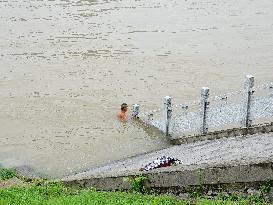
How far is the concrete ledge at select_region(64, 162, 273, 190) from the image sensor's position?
21.7ft

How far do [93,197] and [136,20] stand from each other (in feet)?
95.1

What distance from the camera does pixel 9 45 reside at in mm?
30203

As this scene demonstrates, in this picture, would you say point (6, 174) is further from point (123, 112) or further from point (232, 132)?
point (232, 132)

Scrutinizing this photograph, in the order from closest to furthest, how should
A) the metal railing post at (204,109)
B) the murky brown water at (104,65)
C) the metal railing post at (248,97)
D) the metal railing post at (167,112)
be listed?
1. the metal railing post at (248,97)
2. the metal railing post at (204,109)
3. the metal railing post at (167,112)
4. the murky brown water at (104,65)

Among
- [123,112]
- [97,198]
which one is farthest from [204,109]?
[97,198]

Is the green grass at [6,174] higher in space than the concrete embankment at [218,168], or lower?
lower

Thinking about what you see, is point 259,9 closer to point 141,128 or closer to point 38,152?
point 141,128

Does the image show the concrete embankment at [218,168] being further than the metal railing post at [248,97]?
No

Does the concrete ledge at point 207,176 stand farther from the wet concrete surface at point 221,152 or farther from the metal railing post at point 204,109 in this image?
the metal railing post at point 204,109

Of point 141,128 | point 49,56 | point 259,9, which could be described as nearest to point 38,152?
point 141,128

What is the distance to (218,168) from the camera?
23.0 ft

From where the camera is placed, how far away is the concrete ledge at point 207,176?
21.7 ft

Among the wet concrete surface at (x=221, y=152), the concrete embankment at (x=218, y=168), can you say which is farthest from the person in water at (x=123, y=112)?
the concrete embankment at (x=218, y=168)

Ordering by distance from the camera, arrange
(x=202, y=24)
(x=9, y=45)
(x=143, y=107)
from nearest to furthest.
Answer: (x=143, y=107) → (x=9, y=45) → (x=202, y=24)
